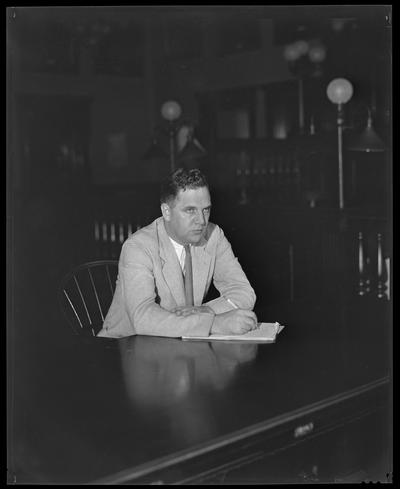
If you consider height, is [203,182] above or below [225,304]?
above

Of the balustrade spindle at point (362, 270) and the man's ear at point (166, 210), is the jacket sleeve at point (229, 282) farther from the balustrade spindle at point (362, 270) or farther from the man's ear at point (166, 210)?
the balustrade spindle at point (362, 270)

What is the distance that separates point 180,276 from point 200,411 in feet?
3.70

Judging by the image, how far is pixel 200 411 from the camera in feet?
5.83

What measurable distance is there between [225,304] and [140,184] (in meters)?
5.93

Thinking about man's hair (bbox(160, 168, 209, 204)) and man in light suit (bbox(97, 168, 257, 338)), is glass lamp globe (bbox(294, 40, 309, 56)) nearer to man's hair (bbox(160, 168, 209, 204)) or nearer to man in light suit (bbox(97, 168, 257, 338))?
man in light suit (bbox(97, 168, 257, 338))

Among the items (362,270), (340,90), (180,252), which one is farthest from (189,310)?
(340,90)

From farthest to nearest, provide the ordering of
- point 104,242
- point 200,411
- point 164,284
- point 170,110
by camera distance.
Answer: point 170,110 → point 104,242 → point 164,284 → point 200,411

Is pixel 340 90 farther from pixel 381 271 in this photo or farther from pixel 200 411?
pixel 200 411

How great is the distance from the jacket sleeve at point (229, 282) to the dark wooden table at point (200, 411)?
385 millimetres

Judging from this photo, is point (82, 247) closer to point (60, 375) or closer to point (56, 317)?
point (56, 317)

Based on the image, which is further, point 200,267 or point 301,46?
point 301,46

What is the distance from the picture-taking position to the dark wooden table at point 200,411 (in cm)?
161

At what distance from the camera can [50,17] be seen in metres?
2.63

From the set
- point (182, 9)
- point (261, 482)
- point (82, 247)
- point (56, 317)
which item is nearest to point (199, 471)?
point (261, 482)
